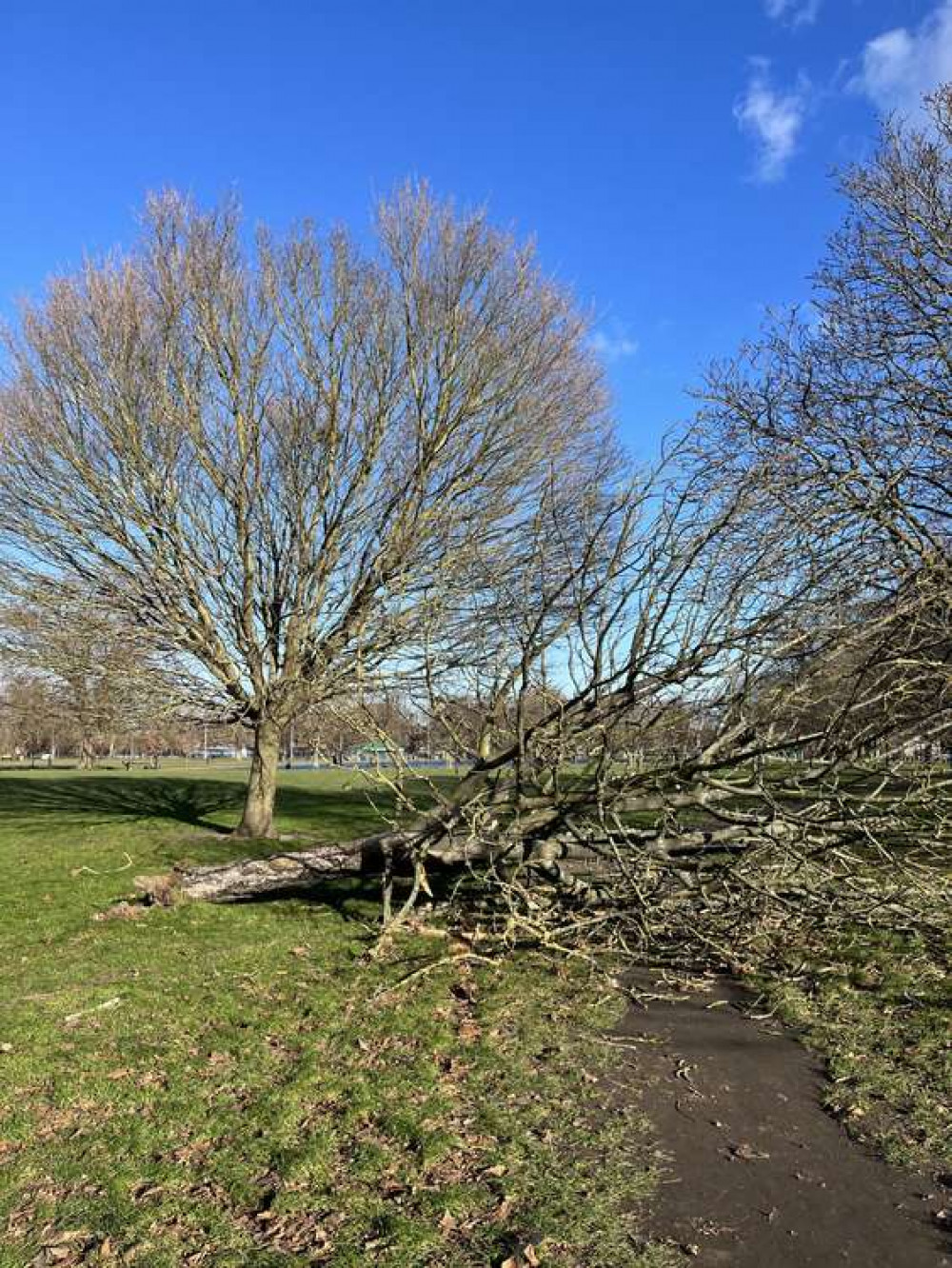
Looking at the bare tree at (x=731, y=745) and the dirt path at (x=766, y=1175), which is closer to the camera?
the dirt path at (x=766, y=1175)

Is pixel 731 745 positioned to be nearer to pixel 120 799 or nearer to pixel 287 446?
pixel 287 446

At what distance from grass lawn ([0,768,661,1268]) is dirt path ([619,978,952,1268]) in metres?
0.22

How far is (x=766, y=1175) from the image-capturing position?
3584 millimetres

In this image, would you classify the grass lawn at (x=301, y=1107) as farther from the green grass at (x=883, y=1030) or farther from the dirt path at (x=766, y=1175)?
the green grass at (x=883, y=1030)

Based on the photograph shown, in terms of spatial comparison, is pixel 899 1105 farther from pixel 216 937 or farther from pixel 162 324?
pixel 162 324

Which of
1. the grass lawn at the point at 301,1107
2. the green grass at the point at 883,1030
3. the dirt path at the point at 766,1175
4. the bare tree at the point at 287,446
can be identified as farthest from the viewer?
the bare tree at the point at 287,446

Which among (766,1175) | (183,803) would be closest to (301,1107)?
(766,1175)

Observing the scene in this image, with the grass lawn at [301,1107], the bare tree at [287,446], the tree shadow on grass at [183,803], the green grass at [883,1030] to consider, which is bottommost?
the grass lawn at [301,1107]

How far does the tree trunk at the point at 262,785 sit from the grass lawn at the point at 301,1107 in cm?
595

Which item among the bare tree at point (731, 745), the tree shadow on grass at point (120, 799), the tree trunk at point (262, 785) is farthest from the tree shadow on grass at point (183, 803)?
the bare tree at point (731, 745)

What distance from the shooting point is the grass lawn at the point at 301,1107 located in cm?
314

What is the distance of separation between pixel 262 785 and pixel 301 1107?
10.7 meters

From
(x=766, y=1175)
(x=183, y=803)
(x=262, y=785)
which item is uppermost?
(x=262, y=785)

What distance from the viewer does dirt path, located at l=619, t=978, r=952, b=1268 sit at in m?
3.04
